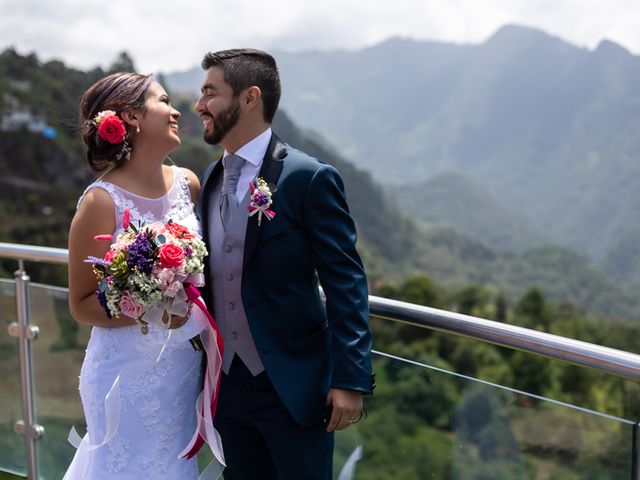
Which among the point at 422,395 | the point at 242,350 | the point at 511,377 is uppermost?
the point at 242,350

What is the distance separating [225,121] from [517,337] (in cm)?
103

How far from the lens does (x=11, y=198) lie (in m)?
59.1

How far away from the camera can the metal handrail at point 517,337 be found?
1707 millimetres

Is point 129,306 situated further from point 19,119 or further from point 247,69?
point 19,119

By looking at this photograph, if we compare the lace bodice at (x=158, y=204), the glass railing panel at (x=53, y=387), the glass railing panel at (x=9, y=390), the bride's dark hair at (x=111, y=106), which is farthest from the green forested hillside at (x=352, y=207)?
the bride's dark hair at (x=111, y=106)

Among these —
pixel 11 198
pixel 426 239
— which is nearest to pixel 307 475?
pixel 11 198

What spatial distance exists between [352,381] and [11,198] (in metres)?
62.6

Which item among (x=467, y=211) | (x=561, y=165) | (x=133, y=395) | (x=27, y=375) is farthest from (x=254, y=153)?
(x=561, y=165)

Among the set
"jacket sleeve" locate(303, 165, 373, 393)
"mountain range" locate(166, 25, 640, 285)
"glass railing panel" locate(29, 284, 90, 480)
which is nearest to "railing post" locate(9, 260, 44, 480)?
"glass railing panel" locate(29, 284, 90, 480)

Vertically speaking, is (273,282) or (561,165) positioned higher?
(273,282)

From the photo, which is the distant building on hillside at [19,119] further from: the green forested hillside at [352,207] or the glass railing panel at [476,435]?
the glass railing panel at [476,435]

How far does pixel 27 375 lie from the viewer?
335cm

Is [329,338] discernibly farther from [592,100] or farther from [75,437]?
[592,100]

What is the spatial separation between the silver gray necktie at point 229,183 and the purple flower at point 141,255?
0.86 feet
